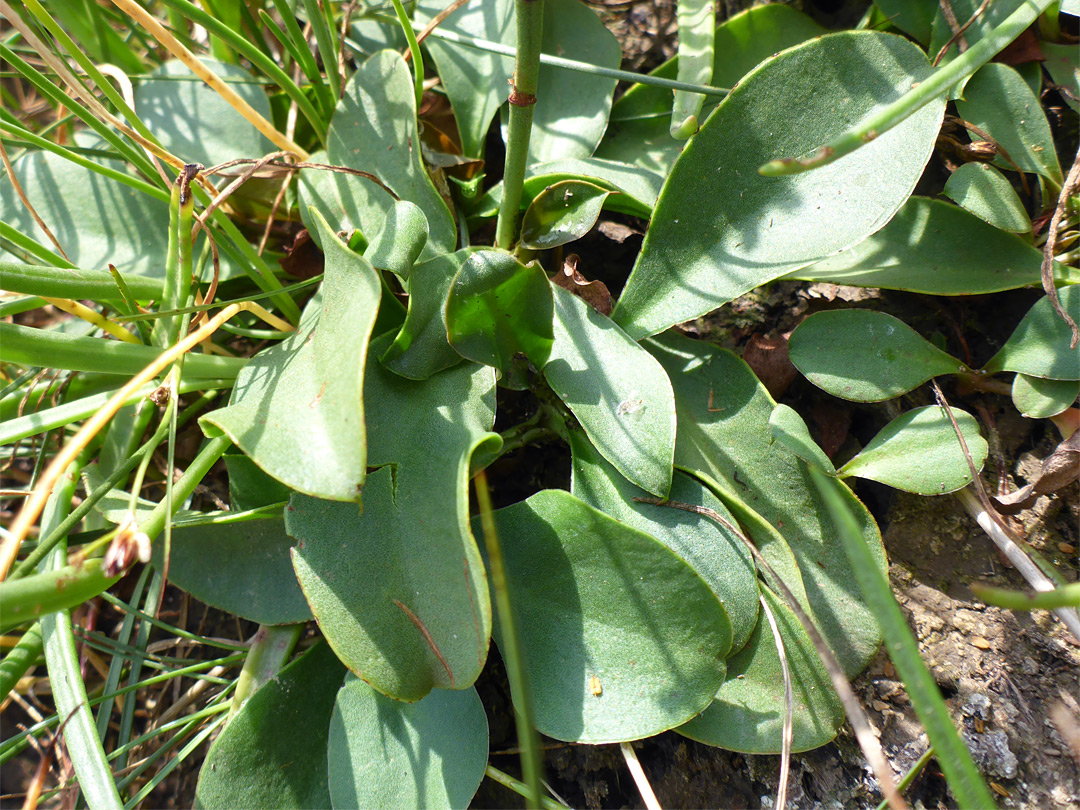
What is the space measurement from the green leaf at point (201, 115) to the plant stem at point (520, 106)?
0.44 metres

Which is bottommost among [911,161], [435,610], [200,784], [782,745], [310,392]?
[200,784]

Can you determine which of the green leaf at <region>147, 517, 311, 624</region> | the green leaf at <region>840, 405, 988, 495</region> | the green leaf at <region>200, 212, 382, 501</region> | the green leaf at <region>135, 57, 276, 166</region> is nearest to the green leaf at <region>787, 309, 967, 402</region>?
the green leaf at <region>840, 405, 988, 495</region>

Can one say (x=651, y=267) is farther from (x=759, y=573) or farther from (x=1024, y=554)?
(x=1024, y=554)

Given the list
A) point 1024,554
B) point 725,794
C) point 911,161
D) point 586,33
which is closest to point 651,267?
point 911,161

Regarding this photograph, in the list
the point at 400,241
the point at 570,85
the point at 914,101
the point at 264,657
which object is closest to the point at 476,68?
the point at 570,85

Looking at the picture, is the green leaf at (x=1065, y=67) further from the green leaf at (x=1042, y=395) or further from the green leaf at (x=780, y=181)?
the green leaf at (x=1042, y=395)

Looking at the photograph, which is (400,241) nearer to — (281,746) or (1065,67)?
(281,746)

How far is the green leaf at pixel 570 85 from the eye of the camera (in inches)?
39.2

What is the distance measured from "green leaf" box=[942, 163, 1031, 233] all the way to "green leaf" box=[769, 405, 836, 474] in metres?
0.34

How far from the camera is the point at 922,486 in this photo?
0.76 meters

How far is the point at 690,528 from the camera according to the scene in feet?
2.56

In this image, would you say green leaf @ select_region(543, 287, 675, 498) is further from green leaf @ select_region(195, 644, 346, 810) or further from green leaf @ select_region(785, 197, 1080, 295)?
green leaf @ select_region(195, 644, 346, 810)

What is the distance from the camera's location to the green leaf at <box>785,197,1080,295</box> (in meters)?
0.84

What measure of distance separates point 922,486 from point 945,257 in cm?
30
